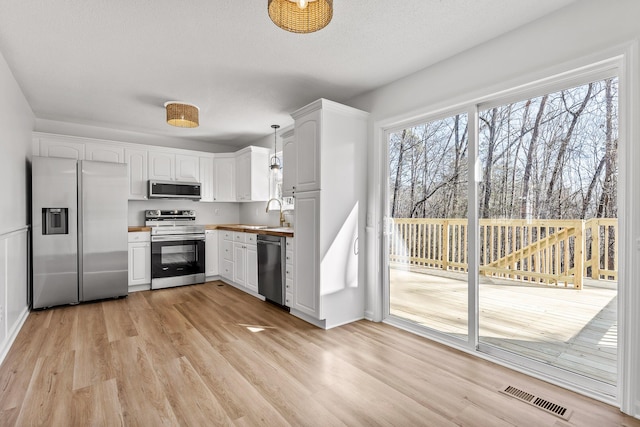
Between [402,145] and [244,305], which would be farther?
[244,305]

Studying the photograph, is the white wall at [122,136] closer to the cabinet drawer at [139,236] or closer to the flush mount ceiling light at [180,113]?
the cabinet drawer at [139,236]

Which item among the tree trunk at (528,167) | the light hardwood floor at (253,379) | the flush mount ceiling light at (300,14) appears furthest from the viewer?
the tree trunk at (528,167)

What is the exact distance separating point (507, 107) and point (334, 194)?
165 cm

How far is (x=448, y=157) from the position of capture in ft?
9.74

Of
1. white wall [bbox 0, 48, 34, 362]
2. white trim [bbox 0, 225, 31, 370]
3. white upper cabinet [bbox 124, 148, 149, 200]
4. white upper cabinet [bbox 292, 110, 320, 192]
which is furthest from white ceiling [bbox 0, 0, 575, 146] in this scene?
white trim [bbox 0, 225, 31, 370]

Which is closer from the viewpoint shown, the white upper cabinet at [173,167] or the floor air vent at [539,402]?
the floor air vent at [539,402]

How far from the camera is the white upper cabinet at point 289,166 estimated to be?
3.71 meters

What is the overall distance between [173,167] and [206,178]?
0.57 m

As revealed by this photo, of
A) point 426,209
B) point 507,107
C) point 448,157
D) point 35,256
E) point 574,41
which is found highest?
point 574,41

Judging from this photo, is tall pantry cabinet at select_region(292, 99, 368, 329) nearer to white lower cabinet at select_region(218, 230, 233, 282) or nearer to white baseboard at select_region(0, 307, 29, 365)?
white lower cabinet at select_region(218, 230, 233, 282)

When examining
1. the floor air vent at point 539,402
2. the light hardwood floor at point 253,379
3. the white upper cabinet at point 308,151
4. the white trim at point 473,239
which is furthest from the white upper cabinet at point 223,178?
the floor air vent at point 539,402

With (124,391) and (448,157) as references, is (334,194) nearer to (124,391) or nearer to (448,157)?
(448,157)

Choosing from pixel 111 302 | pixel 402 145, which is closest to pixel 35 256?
pixel 111 302

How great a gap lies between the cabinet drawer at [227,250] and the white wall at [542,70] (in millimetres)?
2561
